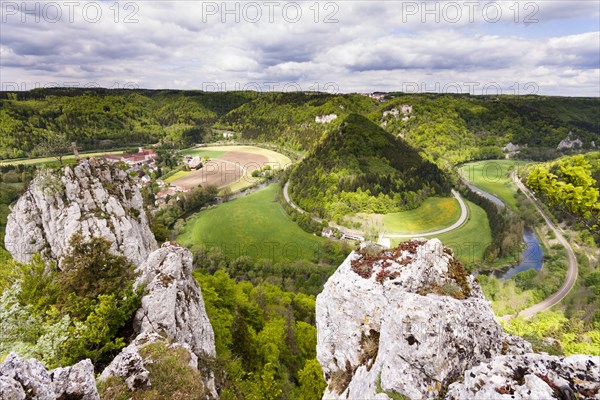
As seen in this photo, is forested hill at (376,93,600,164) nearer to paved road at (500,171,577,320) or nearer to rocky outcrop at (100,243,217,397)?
paved road at (500,171,577,320)

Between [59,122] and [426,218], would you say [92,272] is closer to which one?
[426,218]

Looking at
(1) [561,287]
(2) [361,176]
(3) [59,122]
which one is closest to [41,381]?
(1) [561,287]

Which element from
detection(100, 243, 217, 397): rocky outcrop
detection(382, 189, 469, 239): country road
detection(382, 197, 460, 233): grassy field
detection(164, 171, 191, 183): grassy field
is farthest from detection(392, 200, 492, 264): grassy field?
detection(164, 171, 191, 183): grassy field

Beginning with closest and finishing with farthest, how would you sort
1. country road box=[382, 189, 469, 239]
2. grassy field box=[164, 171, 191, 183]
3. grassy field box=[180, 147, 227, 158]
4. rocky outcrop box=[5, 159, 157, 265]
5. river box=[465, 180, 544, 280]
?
rocky outcrop box=[5, 159, 157, 265], river box=[465, 180, 544, 280], country road box=[382, 189, 469, 239], grassy field box=[164, 171, 191, 183], grassy field box=[180, 147, 227, 158]

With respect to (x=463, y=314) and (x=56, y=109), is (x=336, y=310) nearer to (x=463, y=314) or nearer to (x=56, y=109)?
(x=463, y=314)

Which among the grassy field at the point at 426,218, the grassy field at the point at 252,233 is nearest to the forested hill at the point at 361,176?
the grassy field at the point at 426,218
